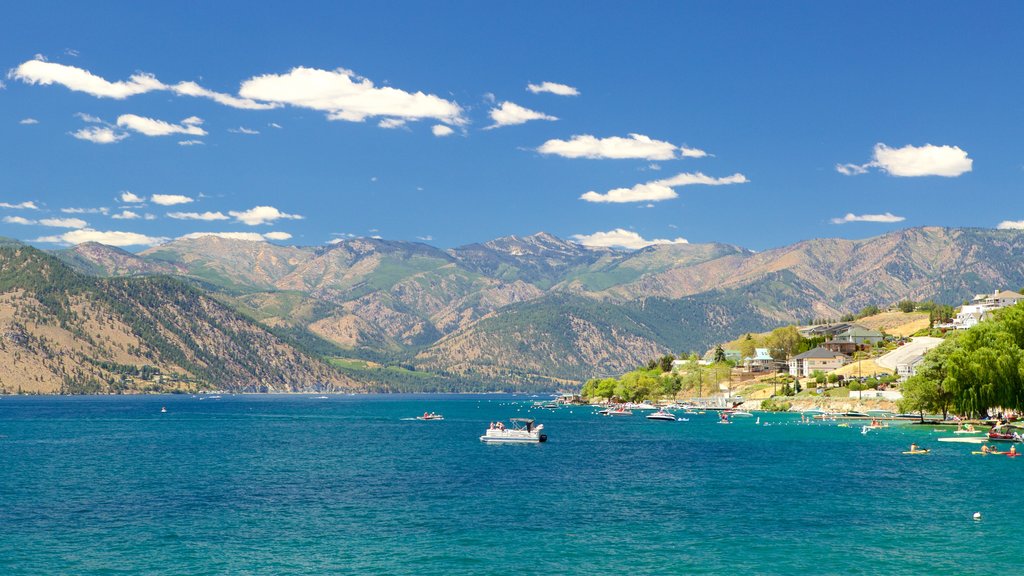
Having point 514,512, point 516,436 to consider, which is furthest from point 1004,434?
point 514,512

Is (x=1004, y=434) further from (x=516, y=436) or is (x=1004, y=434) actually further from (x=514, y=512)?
(x=514, y=512)

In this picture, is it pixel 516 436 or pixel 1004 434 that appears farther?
pixel 516 436

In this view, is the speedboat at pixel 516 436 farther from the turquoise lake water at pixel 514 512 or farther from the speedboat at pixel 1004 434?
the speedboat at pixel 1004 434

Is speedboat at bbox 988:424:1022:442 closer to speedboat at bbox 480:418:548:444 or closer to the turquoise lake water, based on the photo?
the turquoise lake water

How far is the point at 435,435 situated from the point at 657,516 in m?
124

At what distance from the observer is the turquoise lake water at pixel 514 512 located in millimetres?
60312

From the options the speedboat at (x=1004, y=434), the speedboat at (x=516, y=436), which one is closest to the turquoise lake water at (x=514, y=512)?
the speedboat at (x=1004, y=434)

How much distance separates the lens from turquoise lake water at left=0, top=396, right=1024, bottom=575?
198ft

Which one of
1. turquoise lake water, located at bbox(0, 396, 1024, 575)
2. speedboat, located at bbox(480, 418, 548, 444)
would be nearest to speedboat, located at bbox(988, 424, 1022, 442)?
turquoise lake water, located at bbox(0, 396, 1024, 575)

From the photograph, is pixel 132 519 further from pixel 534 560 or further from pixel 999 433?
pixel 999 433

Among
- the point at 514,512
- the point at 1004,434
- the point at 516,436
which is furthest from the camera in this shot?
the point at 516,436

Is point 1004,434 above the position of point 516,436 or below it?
above

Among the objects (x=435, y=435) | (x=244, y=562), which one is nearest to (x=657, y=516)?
(x=244, y=562)

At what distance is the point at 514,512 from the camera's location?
80625mm
